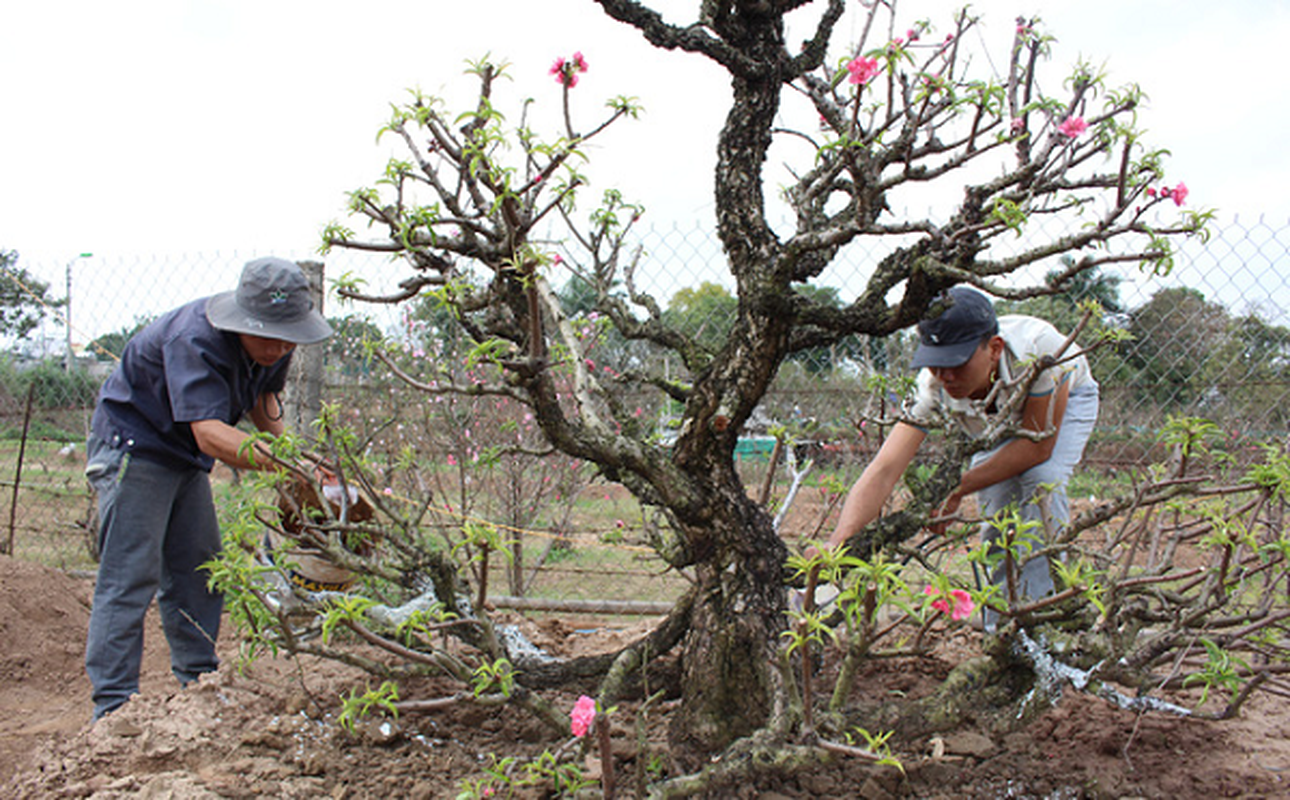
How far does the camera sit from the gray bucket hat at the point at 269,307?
2.59 metres

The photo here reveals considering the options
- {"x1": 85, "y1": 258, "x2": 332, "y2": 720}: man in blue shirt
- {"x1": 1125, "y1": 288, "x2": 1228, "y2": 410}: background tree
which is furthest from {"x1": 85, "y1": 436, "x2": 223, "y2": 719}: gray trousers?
{"x1": 1125, "y1": 288, "x2": 1228, "y2": 410}: background tree

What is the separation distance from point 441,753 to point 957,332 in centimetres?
187

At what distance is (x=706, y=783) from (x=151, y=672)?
300cm

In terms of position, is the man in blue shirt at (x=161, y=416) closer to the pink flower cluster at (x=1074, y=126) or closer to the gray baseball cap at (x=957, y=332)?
the gray baseball cap at (x=957, y=332)

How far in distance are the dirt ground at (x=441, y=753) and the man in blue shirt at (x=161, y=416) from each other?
478mm

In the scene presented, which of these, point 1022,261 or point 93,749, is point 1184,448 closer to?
point 1022,261

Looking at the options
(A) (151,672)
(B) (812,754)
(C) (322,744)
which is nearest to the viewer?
(B) (812,754)

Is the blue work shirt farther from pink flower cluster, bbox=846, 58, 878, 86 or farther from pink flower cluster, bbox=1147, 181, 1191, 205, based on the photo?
pink flower cluster, bbox=1147, 181, 1191, 205

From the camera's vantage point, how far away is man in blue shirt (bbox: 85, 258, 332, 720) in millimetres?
2590

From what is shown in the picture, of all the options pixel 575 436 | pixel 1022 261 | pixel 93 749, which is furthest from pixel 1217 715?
pixel 93 749

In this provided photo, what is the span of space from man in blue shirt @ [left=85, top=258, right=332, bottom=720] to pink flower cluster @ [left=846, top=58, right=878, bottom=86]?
1.90 m

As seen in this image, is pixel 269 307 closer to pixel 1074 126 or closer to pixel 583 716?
pixel 583 716

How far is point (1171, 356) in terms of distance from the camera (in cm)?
402

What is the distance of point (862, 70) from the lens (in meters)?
1.42
